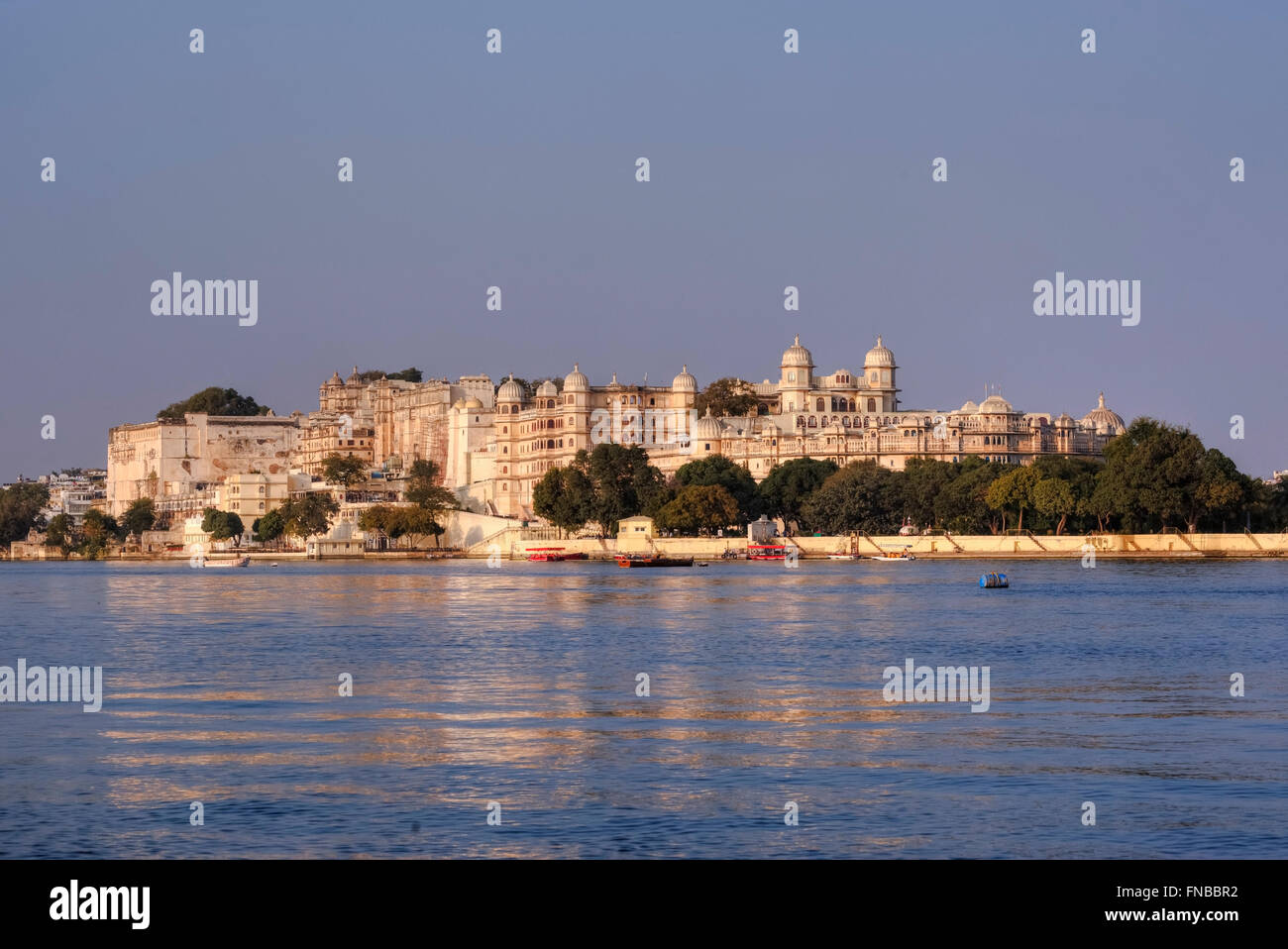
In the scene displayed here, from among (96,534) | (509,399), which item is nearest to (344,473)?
(509,399)

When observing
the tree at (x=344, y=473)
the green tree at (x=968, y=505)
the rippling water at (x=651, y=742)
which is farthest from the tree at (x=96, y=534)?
the rippling water at (x=651, y=742)

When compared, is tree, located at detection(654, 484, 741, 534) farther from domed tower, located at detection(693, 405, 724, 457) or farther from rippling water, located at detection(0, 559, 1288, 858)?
rippling water, located at detection(0, 559, 1288, 858)

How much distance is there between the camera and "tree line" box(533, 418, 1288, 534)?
93.0 metres

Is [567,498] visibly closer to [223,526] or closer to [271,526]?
[271,526]

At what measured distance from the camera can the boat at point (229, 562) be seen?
434 ft

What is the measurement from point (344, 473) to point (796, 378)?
41362 millimetres

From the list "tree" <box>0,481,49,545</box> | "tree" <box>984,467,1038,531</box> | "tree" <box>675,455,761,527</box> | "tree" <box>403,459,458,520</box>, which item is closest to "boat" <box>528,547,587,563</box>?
"tree" <box>675,455,761,527</box>

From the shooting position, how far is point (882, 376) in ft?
516

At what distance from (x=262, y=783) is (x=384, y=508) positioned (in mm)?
126528

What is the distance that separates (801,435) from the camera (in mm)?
140750
